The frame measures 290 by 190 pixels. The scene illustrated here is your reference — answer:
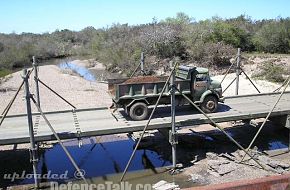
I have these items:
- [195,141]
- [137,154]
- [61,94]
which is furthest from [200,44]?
[137,154]

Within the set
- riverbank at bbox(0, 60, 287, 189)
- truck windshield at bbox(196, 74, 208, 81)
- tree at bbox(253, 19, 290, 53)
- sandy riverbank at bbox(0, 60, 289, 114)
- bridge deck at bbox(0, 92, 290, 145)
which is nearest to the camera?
bridge deck at bbox(0, 92, 290, 145)

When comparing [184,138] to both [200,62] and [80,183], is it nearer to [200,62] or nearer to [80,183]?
[80,183]

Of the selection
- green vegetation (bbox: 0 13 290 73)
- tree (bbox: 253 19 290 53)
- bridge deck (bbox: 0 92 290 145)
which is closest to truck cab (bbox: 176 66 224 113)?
bridge deck (bbox: 0 92 290 145)

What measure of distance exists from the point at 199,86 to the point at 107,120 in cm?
388

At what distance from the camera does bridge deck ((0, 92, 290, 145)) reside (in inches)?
486

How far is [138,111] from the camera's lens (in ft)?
45.8

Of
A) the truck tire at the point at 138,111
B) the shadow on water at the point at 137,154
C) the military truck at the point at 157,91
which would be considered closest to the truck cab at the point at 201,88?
the military truck at the point at 157,91

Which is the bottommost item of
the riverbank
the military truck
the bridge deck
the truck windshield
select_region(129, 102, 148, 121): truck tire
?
the riverbank

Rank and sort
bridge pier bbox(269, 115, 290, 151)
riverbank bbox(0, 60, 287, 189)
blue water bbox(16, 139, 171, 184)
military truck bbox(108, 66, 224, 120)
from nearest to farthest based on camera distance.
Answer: riverbank bbox(0, 60, 287, 189) → blue water bbox(16, 139, 171, 184) → military truck bbox(108, 66, 224, 120) → bridge pier bbox(269, 115, 290, 151)

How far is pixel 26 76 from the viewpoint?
1092cm

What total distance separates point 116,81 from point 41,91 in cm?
1552

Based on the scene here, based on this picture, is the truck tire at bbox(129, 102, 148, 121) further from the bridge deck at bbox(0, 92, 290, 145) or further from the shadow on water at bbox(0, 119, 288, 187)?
the shadow on water at bbox(0, 119, 288, 187)

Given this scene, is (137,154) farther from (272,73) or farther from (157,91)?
(272,73)

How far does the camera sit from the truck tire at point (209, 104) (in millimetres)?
14891
